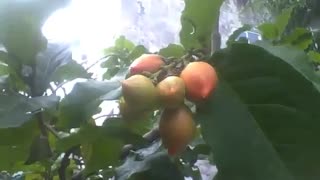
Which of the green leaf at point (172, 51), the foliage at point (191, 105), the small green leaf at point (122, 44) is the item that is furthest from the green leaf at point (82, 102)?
the small green leaf at point (122, 44)

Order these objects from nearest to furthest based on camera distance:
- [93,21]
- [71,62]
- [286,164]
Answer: [286,164] < [71,62] < [93,21]

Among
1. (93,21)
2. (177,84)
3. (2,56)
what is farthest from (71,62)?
(93,21)

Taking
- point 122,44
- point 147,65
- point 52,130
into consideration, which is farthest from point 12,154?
point 122,44

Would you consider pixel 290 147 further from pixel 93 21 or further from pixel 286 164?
pixel 93 21

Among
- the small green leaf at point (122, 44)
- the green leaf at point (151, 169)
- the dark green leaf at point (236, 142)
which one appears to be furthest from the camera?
the small green leaf at point (122, 44)

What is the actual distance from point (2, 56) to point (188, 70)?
0.57 feet

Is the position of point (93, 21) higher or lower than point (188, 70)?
lower

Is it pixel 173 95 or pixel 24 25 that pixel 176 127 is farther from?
pixel 24 25

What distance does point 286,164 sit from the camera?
1.23ft

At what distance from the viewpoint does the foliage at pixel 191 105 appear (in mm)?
377

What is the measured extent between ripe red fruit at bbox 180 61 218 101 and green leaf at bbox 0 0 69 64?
0.39ft

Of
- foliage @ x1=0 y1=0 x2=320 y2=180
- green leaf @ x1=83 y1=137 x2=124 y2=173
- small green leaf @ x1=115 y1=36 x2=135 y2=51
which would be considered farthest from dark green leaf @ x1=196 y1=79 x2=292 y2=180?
small green leaf @ x1=115 y1=36 x2=135 y2=51

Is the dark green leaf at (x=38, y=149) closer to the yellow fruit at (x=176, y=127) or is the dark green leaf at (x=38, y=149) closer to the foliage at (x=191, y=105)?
the foliage at (x=191, y=105)

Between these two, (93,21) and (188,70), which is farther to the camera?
(93,21)
